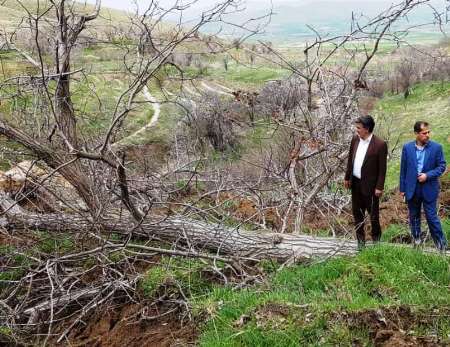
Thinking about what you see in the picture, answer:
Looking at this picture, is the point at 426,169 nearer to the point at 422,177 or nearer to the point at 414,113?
the point at 422,177

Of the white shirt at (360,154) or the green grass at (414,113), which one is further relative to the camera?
the green grass at (414,113)

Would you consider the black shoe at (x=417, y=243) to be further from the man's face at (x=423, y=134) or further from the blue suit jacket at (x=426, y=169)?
the man's face at (x=423, y=134)

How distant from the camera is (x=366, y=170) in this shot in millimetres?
6305

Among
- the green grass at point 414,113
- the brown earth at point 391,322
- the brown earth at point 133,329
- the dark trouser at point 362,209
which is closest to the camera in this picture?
the brown earth at point 391,322

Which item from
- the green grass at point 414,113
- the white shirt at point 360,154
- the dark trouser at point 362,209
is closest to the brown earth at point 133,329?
the dark trouser at point 362,209

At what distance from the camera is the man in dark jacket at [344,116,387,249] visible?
6199 mm

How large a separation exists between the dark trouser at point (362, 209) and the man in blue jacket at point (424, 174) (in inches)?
16.0

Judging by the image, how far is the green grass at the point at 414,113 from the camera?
768 inches

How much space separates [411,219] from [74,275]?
13.6 ft

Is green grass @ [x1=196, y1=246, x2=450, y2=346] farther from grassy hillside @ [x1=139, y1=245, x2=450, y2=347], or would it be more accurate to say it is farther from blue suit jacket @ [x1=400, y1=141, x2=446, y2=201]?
blue suit jacket @ [x1=400, y1=141, x2=446, y2=201]

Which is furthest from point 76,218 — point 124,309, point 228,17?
point 228,17

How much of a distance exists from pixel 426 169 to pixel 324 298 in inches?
92.1

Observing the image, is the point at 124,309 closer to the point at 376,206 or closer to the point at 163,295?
the point at 163,295

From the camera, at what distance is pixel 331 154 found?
8.81m
